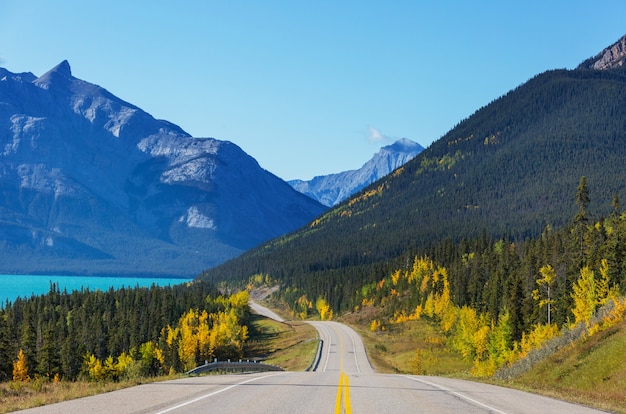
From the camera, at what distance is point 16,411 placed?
57.2ft

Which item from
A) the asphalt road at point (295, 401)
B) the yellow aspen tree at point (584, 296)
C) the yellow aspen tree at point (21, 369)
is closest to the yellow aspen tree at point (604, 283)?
the yellow aspen tree at point (584, 296)

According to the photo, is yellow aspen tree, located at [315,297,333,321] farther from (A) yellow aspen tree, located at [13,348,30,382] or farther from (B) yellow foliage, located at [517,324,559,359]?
(B) yellow foliage, located at [517,324,559,359]

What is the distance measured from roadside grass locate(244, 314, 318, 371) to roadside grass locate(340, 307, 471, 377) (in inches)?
399

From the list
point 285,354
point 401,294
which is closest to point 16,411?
point 285,354

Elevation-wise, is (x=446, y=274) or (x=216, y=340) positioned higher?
(x=446, y=274)

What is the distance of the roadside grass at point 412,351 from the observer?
306 ft

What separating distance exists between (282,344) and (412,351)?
89.2 ft

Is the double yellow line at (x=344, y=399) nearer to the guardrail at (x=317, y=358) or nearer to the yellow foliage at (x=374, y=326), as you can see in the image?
the guardrail at (x=317, y=358)

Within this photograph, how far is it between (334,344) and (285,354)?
8.80 m

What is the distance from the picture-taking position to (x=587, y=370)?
3931 centimetres

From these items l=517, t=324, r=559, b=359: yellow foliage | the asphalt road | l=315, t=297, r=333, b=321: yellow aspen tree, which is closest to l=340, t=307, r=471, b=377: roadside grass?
l=517, t=324, r=559, b=359: yellow foliage

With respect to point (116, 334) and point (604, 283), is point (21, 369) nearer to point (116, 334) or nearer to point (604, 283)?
point (116, 334)

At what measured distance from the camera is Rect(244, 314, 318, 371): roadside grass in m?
94.3

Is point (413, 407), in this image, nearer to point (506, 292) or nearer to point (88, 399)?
point (88, 399)
